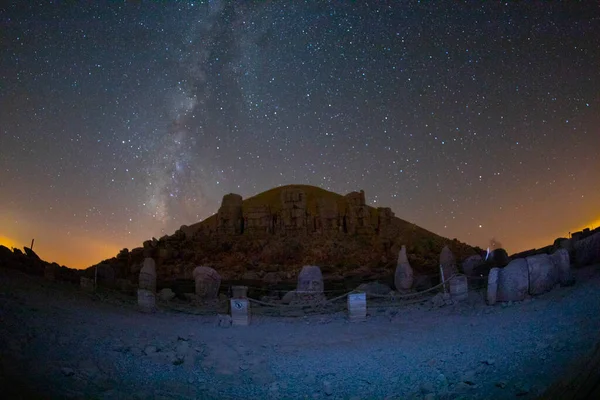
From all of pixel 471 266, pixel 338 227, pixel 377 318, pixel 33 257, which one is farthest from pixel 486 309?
pixel 338 227

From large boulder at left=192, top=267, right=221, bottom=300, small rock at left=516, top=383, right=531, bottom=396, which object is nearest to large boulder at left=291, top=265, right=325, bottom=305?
large boulder at left=192, top=267, right=221, bottom=300

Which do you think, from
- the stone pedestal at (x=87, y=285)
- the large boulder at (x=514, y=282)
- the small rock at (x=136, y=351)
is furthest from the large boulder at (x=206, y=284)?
the large boulder at (x=514, y=282)

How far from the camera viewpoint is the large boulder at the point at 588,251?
44.0 ft

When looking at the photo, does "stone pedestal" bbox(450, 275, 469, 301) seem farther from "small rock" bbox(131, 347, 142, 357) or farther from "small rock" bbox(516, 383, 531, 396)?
"small rock" bbox(131, 347, 142, 357)

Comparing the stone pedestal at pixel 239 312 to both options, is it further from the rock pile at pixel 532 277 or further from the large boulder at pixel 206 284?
the large boulder at pixel 206 284

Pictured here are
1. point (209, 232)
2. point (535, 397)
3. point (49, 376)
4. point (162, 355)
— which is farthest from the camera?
point (209, 232)

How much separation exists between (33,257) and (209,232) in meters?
26.7

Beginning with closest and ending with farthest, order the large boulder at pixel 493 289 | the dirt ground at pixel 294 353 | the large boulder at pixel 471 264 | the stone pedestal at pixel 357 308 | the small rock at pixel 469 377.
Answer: the dirt ground at pixel 294 353
the small rock at pixel 469 377
the large boulder at pixel 493 289
the stone pedestal at pixel 357 308
the large boulder at pixel 471 264

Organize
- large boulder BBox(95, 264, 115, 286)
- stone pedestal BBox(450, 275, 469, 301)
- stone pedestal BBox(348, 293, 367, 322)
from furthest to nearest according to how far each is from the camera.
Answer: large boulder BBox(95, 264, 115, 286), stone pedestal BBox(450, 275, 469, 301), stone pedestal BBox(348, 293, 367, 322)

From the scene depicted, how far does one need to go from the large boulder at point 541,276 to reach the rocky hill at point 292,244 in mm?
20522

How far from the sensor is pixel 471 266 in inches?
862

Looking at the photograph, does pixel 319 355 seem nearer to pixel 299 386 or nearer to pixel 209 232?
pixel 299 386

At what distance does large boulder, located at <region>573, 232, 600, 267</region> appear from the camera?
13.4m

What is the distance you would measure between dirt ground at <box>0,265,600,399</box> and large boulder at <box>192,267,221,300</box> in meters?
9.23
